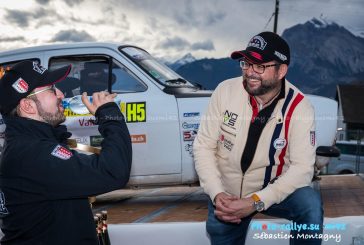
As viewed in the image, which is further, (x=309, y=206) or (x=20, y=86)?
(x=309, y=206)

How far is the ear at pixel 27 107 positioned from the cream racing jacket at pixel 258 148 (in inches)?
52.8

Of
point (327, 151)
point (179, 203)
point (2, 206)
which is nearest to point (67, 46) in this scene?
point (179, 203)

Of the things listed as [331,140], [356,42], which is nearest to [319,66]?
[356,42]

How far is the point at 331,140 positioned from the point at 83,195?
4.12m

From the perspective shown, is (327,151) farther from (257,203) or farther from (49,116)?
(49,116)

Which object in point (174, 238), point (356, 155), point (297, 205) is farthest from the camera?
point (356, 155)

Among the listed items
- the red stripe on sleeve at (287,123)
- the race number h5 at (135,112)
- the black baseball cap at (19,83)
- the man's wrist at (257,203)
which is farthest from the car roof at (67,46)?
the black baseball cap at (19,83)

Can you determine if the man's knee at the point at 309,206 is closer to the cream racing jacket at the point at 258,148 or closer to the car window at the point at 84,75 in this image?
the cream racing jacket at the point at 258,148

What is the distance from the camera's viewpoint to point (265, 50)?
331cm

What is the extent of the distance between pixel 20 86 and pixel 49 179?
44 centimetres

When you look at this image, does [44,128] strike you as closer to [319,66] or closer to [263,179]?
[263,179]

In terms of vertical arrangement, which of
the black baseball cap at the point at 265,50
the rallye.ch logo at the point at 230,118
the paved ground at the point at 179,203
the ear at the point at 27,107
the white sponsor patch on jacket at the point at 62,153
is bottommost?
the paved ground at the point at 179,203

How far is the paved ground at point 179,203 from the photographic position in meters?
4.68

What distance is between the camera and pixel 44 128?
242 cm
